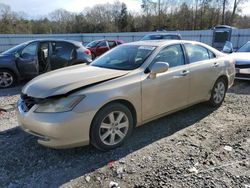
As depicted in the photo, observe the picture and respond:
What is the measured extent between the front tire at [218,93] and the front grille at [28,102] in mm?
3594

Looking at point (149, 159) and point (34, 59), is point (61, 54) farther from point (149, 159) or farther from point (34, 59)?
point (149, 159)

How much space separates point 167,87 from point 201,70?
3.45ft

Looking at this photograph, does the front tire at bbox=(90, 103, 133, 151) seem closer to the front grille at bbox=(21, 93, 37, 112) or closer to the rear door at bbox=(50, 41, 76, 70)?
the front grille at bbox=(21, 93, 37, 112)

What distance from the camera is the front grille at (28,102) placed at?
333cm

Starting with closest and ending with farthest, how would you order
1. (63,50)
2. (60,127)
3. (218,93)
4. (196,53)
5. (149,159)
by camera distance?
(60,127) < (149,159) < (196,53) < (218,93) < (63,50)

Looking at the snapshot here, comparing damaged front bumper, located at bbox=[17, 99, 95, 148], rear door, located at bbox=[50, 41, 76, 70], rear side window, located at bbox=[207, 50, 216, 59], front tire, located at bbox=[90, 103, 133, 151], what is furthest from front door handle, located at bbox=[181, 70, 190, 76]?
rear door, located at bbox=[50, 41, 76, 70]

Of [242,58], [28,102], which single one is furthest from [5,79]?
[242,58]

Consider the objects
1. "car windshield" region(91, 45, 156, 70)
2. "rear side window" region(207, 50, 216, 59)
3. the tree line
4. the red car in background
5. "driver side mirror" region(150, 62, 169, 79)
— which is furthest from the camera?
the tree line

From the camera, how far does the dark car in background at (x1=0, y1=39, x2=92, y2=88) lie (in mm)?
7352

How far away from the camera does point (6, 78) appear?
7391 millimetres

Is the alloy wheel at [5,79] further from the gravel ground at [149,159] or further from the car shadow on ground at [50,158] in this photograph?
the car shadow on ground at [50,158]

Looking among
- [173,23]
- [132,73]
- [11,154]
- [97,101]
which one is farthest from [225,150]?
[173,23]

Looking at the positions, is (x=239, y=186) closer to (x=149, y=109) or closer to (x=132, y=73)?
(x=149, y=109)

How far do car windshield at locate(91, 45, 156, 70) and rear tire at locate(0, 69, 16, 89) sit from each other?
4061 millimetres
